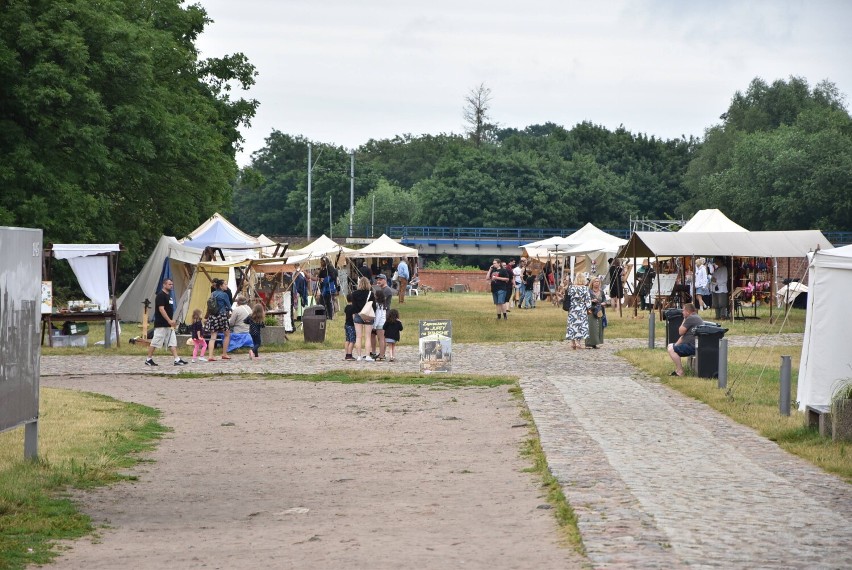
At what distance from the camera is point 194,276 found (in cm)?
3091

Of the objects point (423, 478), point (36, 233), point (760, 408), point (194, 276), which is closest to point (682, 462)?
point (423, 478)

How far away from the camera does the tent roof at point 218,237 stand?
30.6 metres

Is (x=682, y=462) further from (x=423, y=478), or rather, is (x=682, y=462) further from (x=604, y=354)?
(x=604, y=354)

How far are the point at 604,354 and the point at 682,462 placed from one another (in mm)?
14919

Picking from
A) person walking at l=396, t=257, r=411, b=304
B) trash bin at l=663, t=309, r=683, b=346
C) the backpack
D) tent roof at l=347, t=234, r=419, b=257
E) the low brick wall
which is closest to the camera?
trash bin at l=663, t=309, r=683, b=346

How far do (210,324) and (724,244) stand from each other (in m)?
17.2

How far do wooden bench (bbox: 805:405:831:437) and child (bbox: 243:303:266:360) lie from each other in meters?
13.6

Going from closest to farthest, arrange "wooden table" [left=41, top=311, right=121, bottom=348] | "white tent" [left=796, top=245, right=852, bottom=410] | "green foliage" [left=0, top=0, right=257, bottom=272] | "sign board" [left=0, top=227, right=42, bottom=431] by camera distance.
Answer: "sign board" [left=0, top=227, right=42, bottom=431] → "white tent" [left=796, top=245, right=852, bottom=410] → "wooden table" [left=41, top=311, right=121, bottom=348] → "green foliage" [left=0, top=0, right=257, bottom=272]

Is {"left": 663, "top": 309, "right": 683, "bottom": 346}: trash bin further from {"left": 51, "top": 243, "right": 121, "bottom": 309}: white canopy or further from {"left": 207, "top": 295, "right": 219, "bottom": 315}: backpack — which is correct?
{"left": 51, "top": 243, "right": 121, "bottom": 309}: white canopy

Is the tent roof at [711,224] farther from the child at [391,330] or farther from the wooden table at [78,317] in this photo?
the wooden table at [78,317]

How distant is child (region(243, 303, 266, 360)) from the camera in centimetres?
2591

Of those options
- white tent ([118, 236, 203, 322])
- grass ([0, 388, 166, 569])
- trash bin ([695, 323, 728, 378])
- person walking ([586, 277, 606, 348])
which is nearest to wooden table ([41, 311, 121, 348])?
white tent ([118, 236, 203, 322])

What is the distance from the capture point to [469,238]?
9969 centimetres

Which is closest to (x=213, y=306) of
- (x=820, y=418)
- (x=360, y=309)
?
(x=360, y=309)
